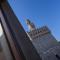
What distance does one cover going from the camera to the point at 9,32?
1.16 metres

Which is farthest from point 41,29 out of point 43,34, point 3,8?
point 3,8

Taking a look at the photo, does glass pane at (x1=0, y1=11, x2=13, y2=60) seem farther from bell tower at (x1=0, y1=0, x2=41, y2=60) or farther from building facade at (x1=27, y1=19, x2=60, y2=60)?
building facade at (x1=27, y1=19, x2=60, y2=60)

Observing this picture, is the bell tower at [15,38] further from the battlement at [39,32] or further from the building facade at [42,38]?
the battlement at [39,32]

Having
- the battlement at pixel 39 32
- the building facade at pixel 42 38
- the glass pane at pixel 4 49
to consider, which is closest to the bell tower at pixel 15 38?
the glass pane at pixel 4 49

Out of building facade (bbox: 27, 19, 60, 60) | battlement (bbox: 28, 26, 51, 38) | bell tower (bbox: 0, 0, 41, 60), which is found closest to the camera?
bell tower (bbox: 0, 0, 41, 60)

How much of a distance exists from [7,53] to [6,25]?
25 centimetres

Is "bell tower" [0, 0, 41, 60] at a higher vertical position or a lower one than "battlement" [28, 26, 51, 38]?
lower

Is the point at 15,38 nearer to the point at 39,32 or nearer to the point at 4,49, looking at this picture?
the point at 4,49

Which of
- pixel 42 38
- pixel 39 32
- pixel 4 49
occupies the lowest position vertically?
pixel 4 49

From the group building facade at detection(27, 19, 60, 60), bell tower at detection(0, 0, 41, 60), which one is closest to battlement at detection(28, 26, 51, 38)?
building facade at detection(27, 19, 60, 60)

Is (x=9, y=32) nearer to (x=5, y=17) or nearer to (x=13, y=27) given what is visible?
(x=13, y=27)

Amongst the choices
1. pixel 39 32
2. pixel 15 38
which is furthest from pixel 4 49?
pixel 39 32

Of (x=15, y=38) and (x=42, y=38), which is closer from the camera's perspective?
(x=15, y=38)

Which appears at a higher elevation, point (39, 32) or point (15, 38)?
point (39, 32)
